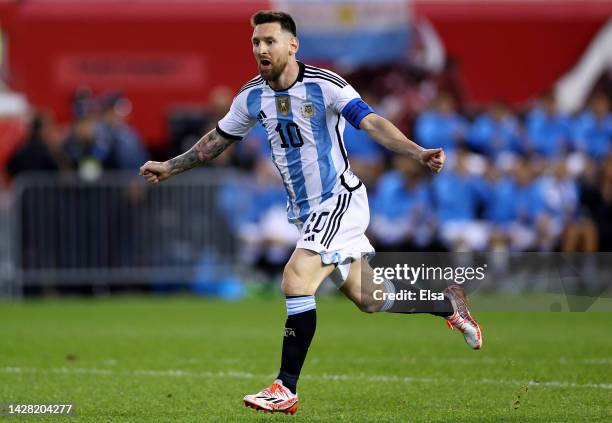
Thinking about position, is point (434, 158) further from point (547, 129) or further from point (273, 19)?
point (547, 129)

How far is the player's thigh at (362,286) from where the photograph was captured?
8.42 meters

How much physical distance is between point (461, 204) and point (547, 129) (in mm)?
2920

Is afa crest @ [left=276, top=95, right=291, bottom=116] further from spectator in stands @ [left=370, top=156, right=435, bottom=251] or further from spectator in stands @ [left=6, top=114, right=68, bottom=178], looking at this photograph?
spectator in stands @ [left=6, top=114, right=68, bottom=178]

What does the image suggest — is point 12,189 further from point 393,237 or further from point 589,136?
point 589,136

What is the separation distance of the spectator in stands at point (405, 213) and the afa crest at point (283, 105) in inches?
410

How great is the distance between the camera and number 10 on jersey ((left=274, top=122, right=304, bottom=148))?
827cm

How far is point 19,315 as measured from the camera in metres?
16.0

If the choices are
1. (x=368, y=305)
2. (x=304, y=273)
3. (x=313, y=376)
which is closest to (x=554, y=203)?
(x=313, y=376)

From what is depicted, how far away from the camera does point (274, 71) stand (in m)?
8.13

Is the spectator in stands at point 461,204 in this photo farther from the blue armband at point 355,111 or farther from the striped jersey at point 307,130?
the blue armband at point 355,111

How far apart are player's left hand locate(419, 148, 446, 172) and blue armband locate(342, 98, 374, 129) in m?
0.57

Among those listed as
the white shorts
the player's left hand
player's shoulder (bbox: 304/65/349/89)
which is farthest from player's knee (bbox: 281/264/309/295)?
player's shoulder (bbox: 304/65/349/89)
